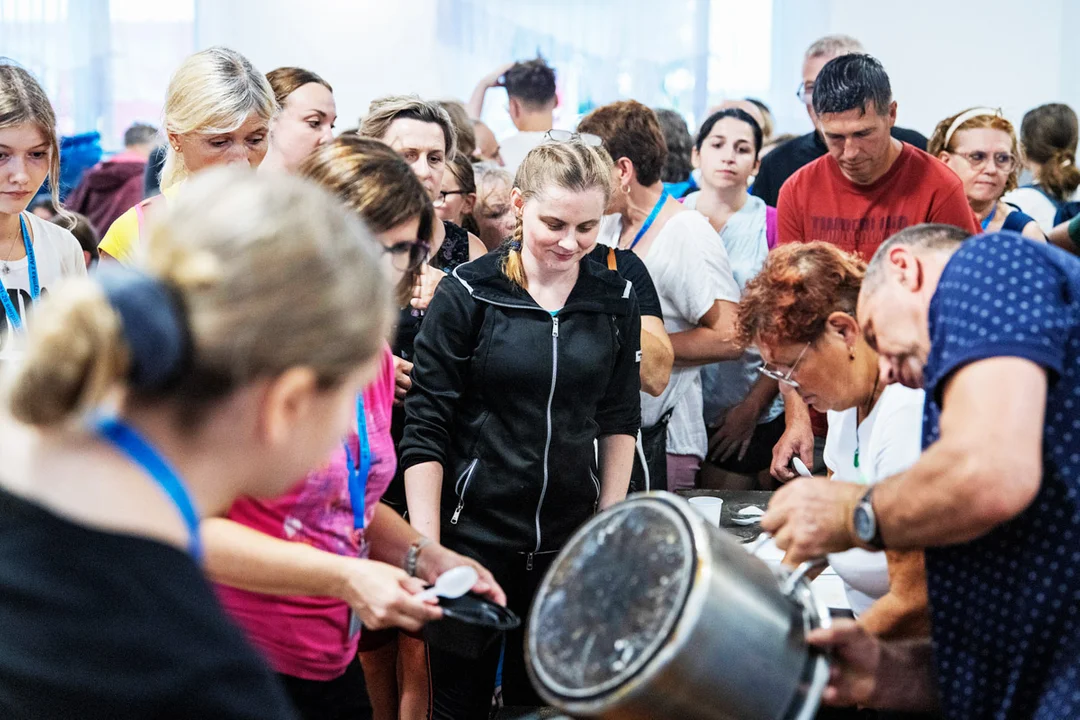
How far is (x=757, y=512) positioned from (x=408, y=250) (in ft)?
3.75

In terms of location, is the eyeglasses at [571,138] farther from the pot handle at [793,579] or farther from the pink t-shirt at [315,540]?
the pot handle at [793,579]

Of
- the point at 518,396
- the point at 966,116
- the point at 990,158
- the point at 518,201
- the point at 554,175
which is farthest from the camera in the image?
the point at 966,116

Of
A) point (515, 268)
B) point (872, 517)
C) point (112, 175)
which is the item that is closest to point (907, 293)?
point (872, 517)

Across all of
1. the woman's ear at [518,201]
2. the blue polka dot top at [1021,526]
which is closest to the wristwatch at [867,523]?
the blue polka dot top at [1021,526]

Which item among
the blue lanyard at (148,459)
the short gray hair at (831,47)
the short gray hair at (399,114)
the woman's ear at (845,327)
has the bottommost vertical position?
the blue lanyard at (148,459)

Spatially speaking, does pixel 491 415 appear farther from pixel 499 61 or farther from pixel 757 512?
pixel 499 61

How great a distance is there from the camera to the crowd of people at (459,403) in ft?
2.50

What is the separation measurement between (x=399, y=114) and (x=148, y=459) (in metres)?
1.84

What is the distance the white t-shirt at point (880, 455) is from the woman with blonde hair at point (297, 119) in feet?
4.60

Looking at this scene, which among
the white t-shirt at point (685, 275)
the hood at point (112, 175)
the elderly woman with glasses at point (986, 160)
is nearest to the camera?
the white t-shirt at point (685, 275)

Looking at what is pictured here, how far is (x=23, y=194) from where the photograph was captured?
6.83 feet

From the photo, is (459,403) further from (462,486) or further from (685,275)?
(685,275)

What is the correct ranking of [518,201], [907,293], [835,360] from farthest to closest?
[518,201] → [835,360] → [907,293]

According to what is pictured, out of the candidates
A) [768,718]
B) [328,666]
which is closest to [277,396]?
[768,718]
